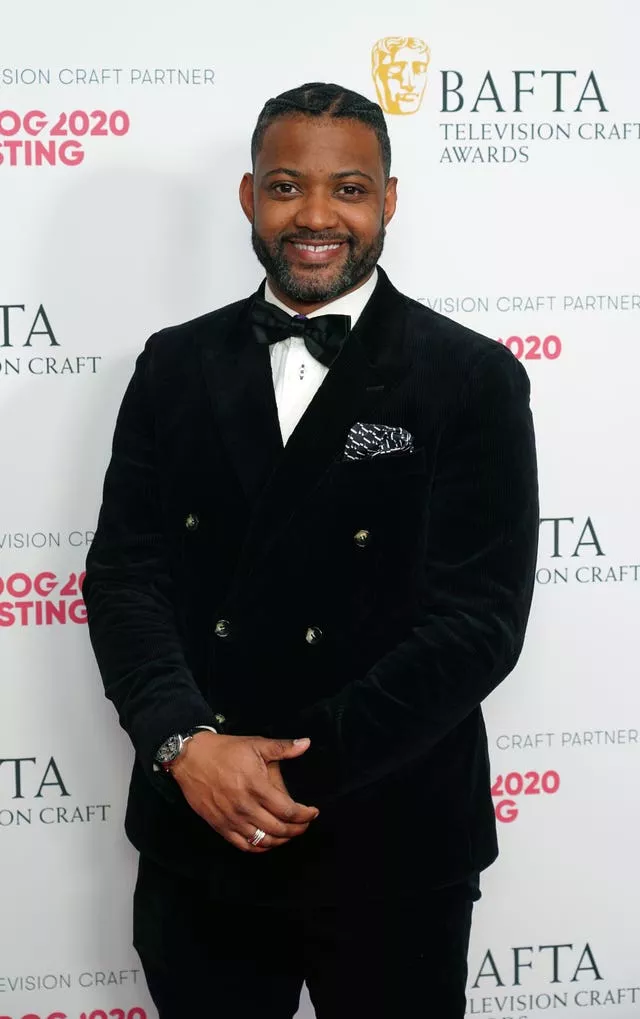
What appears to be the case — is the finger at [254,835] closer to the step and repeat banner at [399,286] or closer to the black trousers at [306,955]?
the black trousers at [306,955]

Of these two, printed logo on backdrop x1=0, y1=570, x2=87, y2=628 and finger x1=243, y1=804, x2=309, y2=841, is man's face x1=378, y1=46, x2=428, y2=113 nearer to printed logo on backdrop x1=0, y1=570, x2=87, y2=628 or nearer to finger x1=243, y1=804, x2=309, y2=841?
printed logo on backdrop x1=0, y1=570, x2=87, y2=628

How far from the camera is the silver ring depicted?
1573 mm

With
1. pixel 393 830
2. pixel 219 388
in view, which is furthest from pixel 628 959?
pixel 219 388

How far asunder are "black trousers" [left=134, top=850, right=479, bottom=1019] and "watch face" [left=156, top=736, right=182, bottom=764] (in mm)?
246

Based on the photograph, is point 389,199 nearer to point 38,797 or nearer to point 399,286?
point 399,286

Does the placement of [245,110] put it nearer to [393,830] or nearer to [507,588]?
[507,588]

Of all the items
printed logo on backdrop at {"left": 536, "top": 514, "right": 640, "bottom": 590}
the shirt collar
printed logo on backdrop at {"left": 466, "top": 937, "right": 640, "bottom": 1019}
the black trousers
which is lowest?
printed logo on backdrop at {"left": 466, "top": 937, "right": 640, "bottom": 1019}

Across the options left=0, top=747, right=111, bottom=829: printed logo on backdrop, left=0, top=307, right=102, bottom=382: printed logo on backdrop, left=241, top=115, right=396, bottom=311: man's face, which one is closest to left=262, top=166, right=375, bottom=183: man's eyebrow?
left=241, top=115, right=396, bottom=311: man's face

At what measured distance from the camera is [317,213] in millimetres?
1703

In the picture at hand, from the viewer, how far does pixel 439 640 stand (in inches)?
62.5

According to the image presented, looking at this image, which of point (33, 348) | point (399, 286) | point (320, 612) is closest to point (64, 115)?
point (33, 348)

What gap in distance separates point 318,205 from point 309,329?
179mm

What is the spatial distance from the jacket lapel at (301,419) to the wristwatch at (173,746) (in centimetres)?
22

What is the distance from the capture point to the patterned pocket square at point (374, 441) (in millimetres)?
1672
